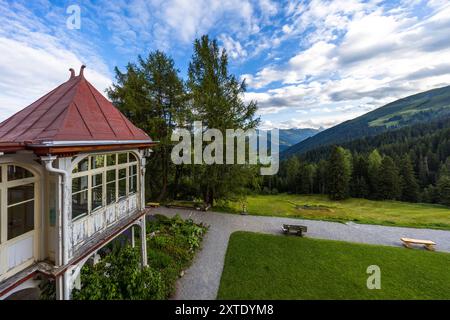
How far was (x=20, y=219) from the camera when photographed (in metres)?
4.45

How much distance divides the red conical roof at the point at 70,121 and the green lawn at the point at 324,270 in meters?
6.44

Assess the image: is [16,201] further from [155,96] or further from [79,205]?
[155,96]

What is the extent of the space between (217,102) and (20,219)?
12.9 metres

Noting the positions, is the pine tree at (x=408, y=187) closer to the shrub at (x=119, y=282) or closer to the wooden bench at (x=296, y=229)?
the wooden bench at (x=296, y=229)

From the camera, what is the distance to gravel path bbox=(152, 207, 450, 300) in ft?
25.7

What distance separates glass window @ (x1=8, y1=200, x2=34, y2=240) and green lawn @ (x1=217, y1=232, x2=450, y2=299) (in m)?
5.81

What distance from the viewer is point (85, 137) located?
5.14m

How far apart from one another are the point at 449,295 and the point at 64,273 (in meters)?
11.9

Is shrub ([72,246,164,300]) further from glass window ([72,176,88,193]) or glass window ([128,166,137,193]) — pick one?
glass window ([72,176,88,193])

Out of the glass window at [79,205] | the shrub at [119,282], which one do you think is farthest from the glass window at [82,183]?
the shrub at [119,282]

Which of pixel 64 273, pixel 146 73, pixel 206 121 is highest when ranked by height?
pixel 146 73

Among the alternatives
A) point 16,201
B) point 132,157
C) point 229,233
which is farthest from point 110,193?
point 229,233
